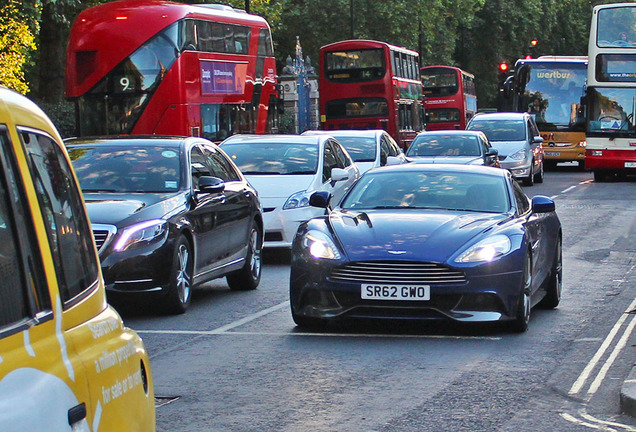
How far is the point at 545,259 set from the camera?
10758 millimetres

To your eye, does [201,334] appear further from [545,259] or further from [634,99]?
[634,99]

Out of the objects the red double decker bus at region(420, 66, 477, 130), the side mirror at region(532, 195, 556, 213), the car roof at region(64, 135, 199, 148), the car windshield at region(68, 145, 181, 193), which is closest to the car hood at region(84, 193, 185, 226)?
the car windshield at region(68, 145, 181, 193)

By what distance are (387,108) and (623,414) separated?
110ft

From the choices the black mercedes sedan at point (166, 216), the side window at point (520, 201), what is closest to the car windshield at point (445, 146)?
the black mercedes sedan at point (166, 216)

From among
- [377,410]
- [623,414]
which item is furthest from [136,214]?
[623,414]

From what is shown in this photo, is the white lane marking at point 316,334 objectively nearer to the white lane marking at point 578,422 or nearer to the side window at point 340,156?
the white lane marking at point 578,422

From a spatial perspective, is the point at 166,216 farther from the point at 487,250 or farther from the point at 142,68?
the point at 142,68

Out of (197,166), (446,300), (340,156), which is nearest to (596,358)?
(446,300)

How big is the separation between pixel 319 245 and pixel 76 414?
261 inches

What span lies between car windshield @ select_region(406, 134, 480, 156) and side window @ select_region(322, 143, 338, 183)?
8.69 metres

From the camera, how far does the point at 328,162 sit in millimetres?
17031

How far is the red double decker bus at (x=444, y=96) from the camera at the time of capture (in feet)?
201

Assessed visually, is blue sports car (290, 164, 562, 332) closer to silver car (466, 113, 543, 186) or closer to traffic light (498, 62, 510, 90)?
silver car (466, 113, 543, 186)

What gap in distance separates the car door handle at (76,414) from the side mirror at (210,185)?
8.47 metres
